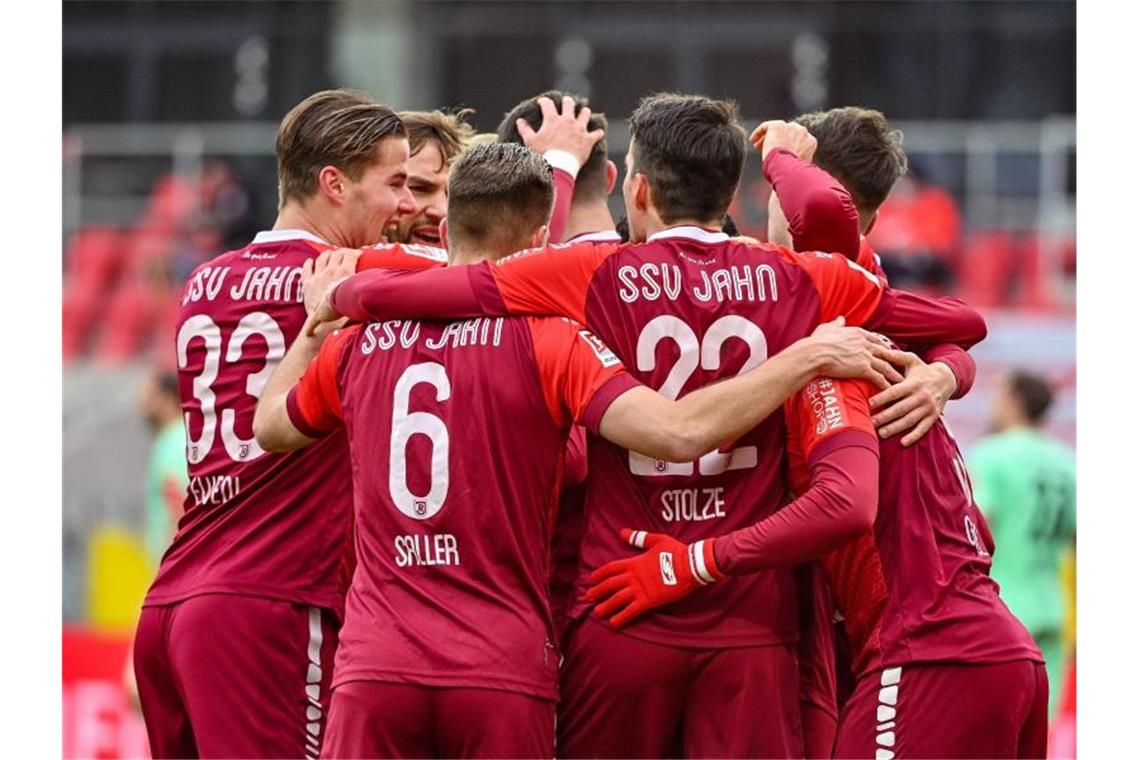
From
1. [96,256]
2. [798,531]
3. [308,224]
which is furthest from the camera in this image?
[96,256]

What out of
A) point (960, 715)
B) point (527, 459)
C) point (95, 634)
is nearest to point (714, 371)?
point (527, 459)

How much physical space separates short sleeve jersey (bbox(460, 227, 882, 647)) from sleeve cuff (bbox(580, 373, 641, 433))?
20 cm

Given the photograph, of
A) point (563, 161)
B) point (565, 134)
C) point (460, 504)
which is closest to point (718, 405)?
point (460, 504)

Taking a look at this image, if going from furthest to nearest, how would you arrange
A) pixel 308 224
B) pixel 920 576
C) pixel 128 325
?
pixel 128 325, pixel 308 224, pixel 920 576

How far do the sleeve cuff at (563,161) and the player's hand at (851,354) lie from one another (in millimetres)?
1056

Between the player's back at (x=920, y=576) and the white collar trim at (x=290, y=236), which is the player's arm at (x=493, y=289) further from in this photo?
the white collar trim at (x=290, y=236)

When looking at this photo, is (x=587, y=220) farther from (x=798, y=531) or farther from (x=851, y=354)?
(x=798, y=531)

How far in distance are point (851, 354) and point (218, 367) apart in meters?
1.93

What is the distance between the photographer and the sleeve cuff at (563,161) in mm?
5133

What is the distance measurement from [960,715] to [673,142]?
1.64 meters

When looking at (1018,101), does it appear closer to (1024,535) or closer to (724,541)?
(1024,535)

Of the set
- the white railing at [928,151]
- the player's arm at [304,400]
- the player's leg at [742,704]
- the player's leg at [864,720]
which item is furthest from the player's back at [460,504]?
the white railing at [928,151]

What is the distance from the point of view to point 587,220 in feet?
17.4

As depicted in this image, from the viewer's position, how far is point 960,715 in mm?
4469
